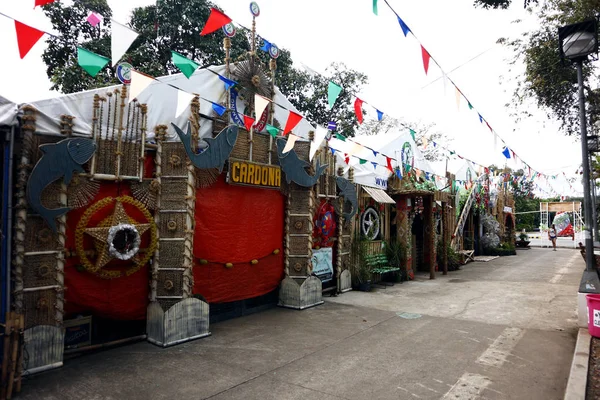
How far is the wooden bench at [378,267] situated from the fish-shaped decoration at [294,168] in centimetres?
353

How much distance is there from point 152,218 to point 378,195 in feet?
23.2

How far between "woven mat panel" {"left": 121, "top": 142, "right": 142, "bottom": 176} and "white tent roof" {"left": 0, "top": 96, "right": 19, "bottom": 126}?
4.50 ft

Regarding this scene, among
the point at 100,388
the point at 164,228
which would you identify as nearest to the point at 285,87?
the point at 164,228

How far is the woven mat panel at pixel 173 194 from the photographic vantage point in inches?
240

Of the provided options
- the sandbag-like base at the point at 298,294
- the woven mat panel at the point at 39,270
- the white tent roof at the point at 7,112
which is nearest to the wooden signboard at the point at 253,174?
the sandbag-like base at the point at 298,294

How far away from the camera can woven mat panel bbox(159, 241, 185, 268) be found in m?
6.02

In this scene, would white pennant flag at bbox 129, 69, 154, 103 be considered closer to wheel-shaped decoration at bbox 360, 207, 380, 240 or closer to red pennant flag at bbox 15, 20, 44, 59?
red pennant flag at bbox 15, 20, 44, 59

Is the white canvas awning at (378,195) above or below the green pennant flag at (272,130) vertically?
below

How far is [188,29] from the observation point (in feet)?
50.7

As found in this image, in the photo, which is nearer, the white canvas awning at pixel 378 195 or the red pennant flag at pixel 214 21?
the red pennant flag at pixel 214 21

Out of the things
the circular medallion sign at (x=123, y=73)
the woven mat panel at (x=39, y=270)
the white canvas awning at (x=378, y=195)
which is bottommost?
the woven mat panel at (x=39, y=270)

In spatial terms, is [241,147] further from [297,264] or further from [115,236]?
[297,264]

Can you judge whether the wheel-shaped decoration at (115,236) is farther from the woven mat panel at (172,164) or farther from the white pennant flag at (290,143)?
the white pennant flag at (290,143)

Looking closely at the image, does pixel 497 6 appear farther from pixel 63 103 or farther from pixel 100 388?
pixel 100 388
